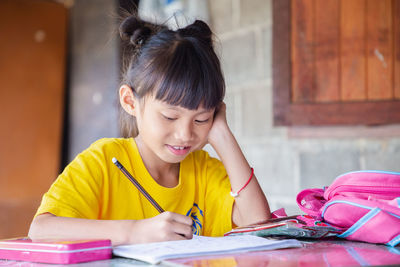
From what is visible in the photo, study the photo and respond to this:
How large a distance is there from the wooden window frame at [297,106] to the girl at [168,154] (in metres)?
0.84

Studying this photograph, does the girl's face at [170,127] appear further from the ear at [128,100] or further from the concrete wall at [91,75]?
the concrete wall at [91,75]

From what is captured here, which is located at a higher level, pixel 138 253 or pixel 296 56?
pixel 296 56

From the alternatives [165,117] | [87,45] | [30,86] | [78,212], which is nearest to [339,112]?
[165,117]

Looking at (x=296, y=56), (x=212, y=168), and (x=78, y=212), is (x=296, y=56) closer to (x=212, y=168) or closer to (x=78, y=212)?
(x=212, y=168)

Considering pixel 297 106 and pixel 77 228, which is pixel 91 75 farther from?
pixel 77 228

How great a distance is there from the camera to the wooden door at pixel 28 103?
345cm

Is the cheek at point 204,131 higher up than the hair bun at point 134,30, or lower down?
lower down

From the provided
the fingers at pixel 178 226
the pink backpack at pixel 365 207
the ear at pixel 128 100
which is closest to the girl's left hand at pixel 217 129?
the ear at pixel 128 100

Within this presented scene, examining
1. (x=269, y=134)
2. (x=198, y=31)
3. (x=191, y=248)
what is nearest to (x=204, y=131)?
(x=198, y=31)

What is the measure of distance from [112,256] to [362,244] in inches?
20.2

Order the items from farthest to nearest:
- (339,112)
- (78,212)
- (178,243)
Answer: (339,112) → (78,212) → (178,243)

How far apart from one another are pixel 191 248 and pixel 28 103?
3.02 m

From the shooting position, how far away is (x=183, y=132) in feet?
4.36

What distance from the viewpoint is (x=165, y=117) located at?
4.41ft
